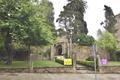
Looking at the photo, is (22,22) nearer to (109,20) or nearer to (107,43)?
(107,43)

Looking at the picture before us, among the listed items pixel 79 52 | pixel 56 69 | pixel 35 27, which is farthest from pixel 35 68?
pixel 79 52

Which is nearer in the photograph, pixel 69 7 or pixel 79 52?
pixel 79 52

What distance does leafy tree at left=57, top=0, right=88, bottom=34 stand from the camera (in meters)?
58.9

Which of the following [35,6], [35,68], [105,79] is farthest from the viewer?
[35,6]

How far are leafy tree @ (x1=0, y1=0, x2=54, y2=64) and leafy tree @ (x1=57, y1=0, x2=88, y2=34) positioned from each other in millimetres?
28546

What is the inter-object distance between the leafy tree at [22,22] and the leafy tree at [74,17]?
2855cm

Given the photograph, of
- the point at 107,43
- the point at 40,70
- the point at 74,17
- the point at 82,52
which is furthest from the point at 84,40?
the point at 40,70

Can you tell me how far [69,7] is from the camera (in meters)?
60.3

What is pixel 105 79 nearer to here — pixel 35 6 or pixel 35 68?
pixel 35 68

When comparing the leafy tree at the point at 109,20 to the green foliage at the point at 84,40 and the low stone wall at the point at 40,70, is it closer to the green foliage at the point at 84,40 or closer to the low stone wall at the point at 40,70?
the green foliage at the point at 84,40

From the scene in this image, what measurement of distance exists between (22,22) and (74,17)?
31.2 meters

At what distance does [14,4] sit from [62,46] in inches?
1123

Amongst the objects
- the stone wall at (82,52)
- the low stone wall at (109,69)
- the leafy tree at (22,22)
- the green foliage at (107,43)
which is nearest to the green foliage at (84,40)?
the stone wall at (82,52)

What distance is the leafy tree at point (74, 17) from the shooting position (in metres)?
58.9
